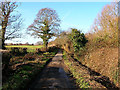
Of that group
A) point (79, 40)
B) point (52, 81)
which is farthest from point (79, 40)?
point (52, 81)

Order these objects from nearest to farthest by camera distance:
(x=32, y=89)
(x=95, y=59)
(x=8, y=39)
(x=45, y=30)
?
(x=32, y=89) → (x=95, y=59) → (x=8, y=39) → (x=45, y=30)

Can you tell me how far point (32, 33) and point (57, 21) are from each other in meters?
7.03

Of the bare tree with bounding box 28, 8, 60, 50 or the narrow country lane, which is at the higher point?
the bare tree with bounding box 28, 8, 60, 50

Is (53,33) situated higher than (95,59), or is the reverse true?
(53,33)

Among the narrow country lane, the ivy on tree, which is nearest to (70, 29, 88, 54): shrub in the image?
the ivy on tree

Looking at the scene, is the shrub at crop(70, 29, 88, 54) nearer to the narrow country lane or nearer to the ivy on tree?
the ivy on tree

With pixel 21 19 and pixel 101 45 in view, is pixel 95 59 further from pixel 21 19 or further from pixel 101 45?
pixel 21 19

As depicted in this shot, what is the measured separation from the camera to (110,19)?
1409 cm

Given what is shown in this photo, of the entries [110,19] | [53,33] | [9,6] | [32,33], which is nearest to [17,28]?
[9,6]

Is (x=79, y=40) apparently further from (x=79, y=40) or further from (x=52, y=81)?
(x=52, y=81)

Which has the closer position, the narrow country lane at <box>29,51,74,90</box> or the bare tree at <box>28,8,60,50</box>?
the narrow country lane at <box>29,51,74,90</box>

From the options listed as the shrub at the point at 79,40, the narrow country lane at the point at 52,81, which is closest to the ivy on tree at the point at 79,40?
the shrub at the point at 79,40

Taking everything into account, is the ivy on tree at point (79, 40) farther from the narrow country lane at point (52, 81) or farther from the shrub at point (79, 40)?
the narrow country lane at point (52, 81)

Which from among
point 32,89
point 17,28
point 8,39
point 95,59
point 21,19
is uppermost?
point 21,19
